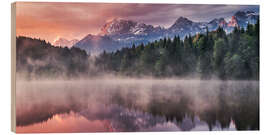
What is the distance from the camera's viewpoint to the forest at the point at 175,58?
12.5m

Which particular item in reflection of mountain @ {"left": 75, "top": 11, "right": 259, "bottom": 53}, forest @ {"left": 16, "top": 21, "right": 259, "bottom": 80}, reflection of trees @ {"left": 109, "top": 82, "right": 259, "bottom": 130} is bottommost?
reflection of trees @ {"left": 109, "top": 82, "right": 259, "bottom": 130}

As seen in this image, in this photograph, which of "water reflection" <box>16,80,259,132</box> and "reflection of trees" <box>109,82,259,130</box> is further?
"reflection of trees" <box>109,82,259,130</box>

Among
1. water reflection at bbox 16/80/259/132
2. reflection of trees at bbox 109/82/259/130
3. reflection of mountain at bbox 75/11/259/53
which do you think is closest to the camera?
water reflection at bbox 16/80/259/132

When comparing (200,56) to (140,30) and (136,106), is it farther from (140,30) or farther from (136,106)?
(136,106)

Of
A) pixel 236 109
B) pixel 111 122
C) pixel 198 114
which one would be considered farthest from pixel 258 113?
pixel 111 122

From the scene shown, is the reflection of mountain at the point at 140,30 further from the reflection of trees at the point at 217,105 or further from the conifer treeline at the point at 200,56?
the reflection of trees at the point at 217,105

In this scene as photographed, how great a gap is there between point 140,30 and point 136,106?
Result: 198cm

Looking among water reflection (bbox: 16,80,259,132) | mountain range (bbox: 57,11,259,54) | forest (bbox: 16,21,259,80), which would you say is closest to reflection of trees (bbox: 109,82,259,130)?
water reflection (bbox: 16,80,259,132)

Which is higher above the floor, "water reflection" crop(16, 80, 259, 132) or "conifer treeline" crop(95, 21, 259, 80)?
"conifer treeline" crop(95, 21, 259, 80)

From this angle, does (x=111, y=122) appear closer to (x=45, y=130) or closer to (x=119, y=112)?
(x=119, y=112)

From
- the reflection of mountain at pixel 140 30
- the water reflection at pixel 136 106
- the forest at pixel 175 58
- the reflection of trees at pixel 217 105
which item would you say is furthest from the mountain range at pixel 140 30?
the reflection of trees at pixel 217 105

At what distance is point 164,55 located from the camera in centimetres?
1303

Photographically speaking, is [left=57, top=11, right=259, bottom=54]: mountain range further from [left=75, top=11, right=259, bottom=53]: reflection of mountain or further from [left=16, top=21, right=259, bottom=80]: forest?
[left=16, top=21, right=259, bottom=80]: forest

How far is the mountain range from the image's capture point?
42.1ft
